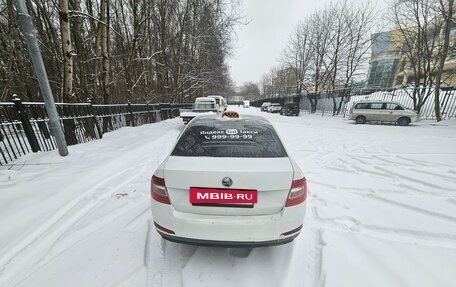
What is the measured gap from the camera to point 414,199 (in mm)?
3883

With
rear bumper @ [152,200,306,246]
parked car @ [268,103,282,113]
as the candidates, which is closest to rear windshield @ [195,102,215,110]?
rear bumper @ [152,200,306,246]

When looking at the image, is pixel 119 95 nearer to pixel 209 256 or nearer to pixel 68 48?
pixel 68 48

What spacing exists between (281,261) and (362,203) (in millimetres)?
2177

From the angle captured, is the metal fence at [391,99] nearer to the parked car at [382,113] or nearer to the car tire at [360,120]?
the parked car at [382,113]

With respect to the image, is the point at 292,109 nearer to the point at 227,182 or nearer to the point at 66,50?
the point at 66,50

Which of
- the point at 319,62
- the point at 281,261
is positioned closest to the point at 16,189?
the point at 281,261

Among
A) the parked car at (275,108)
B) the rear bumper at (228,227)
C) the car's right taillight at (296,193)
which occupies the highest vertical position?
the car's right taillight at (296,193)

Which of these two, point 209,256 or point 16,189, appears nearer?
point 209,256

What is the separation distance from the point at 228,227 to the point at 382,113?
18.5 meters

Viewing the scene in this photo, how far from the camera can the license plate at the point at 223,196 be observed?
6.64ft

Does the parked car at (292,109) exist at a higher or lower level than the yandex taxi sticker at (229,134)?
lower

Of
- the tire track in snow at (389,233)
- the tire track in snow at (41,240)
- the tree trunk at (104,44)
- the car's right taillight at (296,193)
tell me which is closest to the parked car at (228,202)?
the car's right taillight at (296,193)

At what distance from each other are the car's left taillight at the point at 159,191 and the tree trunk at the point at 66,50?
671 centimetres

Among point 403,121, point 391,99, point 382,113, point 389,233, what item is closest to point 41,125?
point 389,233
